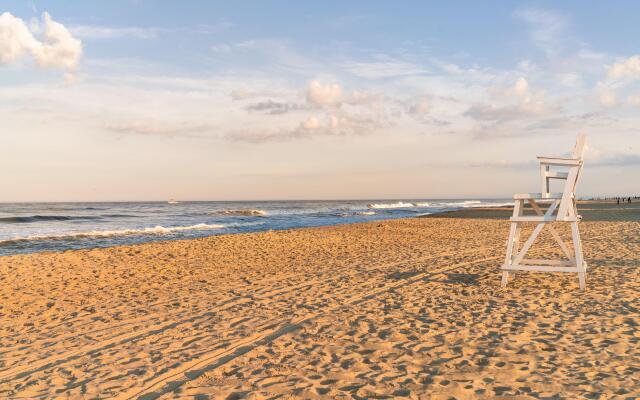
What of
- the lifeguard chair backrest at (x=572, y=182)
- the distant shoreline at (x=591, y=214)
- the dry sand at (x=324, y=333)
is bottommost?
the dry sand at (x=324, y=333)

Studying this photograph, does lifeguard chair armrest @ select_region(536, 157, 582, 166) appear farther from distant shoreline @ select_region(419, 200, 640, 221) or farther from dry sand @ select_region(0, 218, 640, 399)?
distant shoreline @ select_region(419, 200, 640, 221)

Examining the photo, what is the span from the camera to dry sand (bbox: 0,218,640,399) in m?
4.23

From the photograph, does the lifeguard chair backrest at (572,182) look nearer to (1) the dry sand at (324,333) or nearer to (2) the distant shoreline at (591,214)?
(1) the dry sand at (324,333)

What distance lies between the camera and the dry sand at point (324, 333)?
4.23m

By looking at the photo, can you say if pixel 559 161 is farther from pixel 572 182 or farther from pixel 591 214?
pixel 591 214

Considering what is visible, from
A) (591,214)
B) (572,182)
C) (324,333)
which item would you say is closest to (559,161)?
(572,182)

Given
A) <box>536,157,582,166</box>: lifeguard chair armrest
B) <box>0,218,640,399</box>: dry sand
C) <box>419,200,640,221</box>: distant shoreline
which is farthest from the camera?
<box>419,200,640,221</box>: distant shoreline

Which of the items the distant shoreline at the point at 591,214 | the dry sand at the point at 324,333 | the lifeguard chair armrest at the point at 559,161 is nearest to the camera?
the dry sand at the point at 324,333

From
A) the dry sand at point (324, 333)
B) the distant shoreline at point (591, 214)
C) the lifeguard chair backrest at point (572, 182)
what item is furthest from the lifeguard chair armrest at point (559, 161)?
the distant shoreline at point (591, 214)

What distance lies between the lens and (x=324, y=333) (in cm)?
577

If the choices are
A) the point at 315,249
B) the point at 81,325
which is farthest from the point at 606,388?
the point at 315,249

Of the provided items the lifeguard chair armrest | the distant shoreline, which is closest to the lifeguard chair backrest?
the lifeguard chair armrest

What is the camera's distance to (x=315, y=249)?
612 inches

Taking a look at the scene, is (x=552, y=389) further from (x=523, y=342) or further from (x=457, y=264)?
(x=457, y=264)
